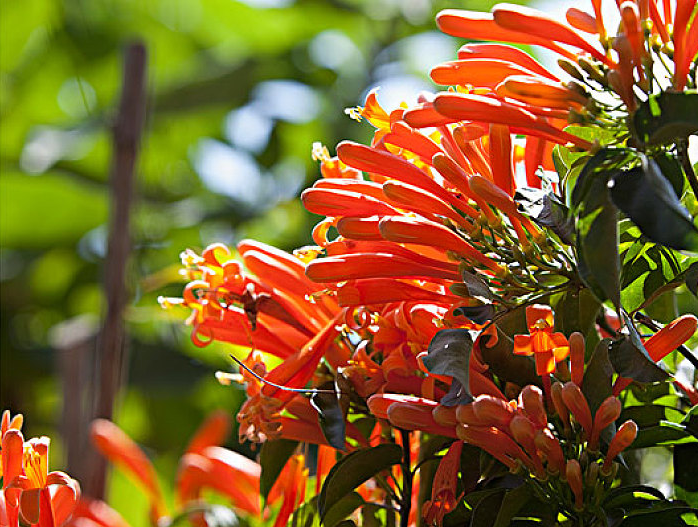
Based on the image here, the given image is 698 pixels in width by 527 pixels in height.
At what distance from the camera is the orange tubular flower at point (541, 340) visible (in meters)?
0.46

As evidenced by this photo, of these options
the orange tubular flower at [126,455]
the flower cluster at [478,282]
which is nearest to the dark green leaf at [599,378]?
the flower cluster at [478,282]

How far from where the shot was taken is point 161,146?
2475mm

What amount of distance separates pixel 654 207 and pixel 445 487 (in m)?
0.20

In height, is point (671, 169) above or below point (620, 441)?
above

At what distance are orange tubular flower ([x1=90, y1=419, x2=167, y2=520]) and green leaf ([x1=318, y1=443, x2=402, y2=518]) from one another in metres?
0.48

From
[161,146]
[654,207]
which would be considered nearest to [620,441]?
[654,207]

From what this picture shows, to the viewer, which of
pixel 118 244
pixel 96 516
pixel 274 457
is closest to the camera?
pixel 274 457

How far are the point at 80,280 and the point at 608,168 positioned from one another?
1.98 metres

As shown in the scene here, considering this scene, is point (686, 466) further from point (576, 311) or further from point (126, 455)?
point (126, 455)

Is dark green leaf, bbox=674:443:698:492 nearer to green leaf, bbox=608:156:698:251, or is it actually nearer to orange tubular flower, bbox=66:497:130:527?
green leaf, bbox=608:156:698:251

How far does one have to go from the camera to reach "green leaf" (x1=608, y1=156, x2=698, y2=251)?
369mm

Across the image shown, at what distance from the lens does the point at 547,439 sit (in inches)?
17.6

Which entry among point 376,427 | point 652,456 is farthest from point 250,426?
point 652,456

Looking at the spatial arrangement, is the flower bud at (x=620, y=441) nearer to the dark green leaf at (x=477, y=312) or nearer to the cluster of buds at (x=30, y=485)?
the dark green leaf at (x=477, y=312)
